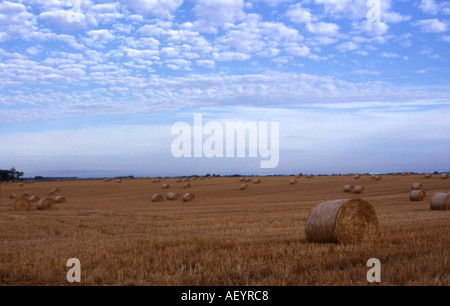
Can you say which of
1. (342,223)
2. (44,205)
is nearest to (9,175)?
(44,205)

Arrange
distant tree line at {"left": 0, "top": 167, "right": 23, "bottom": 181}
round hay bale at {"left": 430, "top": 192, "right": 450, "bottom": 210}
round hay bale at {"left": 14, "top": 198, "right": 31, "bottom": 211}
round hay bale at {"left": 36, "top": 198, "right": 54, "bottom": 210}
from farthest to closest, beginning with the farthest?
distant tree line at {"left": 0, "top": 167, "right": 23, "bottom": 181} < round hay bale at {"left": 36, "top": 198, "right": 54, "bottom": 210} < round hay bale at {"left": 14, "top": 198, "right": 31, "bottom": 211} < round hay bale at {"left": 430, "top": 192, "right": 450, "bottom": 210}

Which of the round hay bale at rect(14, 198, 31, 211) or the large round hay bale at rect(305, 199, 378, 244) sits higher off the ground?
the large round hay bale at rect(305, 199, 378, 244)

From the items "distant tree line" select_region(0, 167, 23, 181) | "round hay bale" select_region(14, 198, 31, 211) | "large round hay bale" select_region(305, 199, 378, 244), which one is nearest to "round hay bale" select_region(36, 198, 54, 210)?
"round hay bale" select_region(14, 198, 31, 211)

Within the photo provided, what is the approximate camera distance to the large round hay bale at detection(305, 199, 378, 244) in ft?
33.7

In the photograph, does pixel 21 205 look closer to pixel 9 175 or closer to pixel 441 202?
pixel 441 202

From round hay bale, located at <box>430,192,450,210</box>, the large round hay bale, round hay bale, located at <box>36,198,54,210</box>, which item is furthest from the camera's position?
round hay bale, located at <box>36,198,54,210</box>

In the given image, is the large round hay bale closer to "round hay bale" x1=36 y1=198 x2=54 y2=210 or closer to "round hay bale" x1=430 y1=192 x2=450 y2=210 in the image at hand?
"round hay bale" x1=430 y1=192 x2=450 y2=210

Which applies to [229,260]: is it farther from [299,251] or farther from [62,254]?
[62,254]

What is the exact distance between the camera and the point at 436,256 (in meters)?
7.51

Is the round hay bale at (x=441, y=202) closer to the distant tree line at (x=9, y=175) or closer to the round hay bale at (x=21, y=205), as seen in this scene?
the round hay bale at (x=21, y=205)

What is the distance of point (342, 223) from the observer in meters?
10.3
